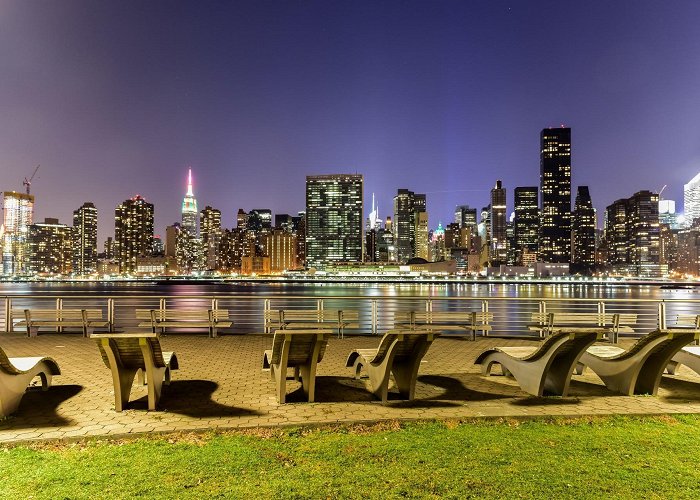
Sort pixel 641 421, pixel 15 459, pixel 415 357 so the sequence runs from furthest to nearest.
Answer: pixel 415 357, pixel 641 421, pixel 15 459

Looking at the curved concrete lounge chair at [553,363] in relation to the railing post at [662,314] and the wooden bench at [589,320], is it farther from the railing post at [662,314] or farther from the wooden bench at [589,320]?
the railing post at [662,314]

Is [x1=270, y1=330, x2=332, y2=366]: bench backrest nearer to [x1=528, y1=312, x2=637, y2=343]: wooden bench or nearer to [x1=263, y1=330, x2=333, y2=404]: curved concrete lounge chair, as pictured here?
[x1=263, y1=330, x2=333, y2=404]: curved concrete lounge chair

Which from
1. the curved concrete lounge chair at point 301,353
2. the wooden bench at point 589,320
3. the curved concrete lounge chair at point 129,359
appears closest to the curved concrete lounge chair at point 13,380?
the curved concrete lounge chair at point 129,359

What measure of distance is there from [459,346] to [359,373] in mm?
4353

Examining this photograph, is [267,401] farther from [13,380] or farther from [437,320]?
[437,320]

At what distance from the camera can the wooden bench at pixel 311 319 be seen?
41.7 ft

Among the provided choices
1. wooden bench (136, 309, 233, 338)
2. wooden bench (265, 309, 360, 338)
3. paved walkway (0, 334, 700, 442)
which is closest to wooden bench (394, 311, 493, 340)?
wooden bench (265, 309, 360, 338)

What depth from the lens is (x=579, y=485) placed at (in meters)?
3.75

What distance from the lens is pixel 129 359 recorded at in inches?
232

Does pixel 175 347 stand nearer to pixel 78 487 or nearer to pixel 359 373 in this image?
pixel 359 373

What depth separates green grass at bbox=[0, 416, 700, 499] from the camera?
367 cm

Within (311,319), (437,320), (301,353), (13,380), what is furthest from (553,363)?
(311,319)

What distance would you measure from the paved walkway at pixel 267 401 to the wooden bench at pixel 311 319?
3.31m

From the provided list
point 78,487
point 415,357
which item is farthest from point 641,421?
point 78,487
